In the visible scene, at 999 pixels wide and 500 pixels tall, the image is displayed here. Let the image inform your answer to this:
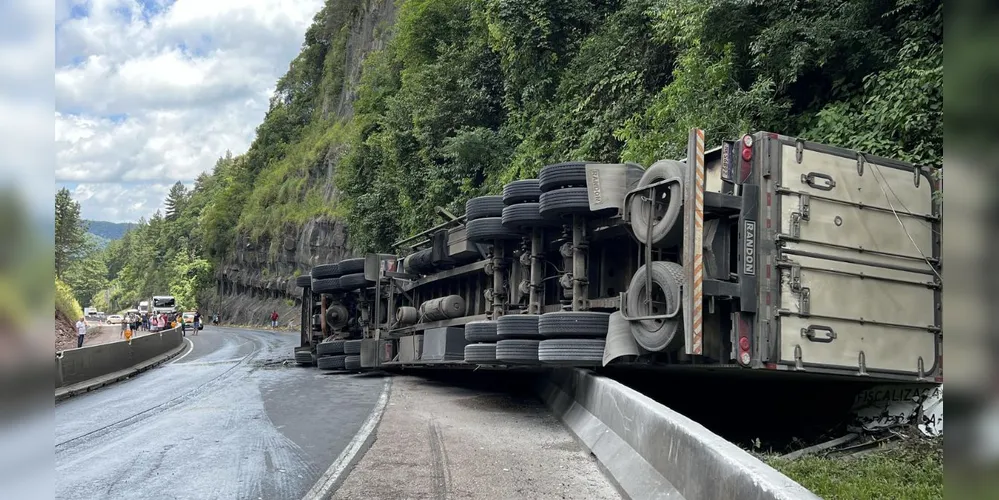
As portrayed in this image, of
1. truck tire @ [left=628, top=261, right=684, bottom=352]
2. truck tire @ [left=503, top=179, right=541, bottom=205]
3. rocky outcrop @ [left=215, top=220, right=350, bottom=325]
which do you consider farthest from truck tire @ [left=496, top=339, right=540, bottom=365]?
rocky outcrop @ [left=215, top=220, right=350, bottom=325]

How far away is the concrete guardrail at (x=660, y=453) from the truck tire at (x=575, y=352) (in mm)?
222

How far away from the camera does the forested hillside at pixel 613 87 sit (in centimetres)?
1151

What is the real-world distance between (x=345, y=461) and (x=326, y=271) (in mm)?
12773

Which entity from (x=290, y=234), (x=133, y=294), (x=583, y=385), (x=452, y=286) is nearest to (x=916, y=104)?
(x=583, y=385)

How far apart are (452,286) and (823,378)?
26.3 feet

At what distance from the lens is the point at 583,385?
915cm

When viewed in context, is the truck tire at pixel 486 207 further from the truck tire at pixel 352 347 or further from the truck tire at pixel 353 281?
the truck tire at pixel 352 347

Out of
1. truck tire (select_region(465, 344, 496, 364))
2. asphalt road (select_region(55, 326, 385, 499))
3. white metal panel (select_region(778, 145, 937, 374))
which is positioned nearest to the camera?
asphalt road (select_region(55, 326, 385, 499))

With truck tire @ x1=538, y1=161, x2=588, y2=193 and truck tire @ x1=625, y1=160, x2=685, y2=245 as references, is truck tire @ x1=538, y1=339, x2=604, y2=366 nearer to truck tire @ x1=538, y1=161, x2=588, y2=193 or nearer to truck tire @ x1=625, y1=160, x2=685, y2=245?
truck tire @ x1=625, y1=160, x2=685, y2=245

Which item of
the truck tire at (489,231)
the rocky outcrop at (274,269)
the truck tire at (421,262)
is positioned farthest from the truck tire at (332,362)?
the rocky outcrop at (274,269)

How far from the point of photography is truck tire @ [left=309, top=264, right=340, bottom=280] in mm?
19386

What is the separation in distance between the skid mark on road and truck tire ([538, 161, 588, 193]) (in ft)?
11.0

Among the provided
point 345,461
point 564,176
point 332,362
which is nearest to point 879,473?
point 345,461
